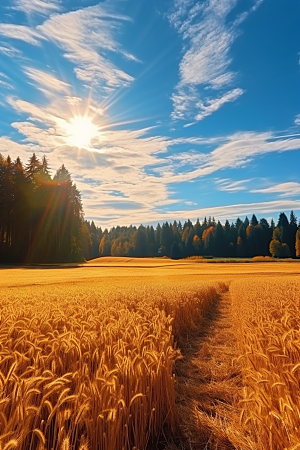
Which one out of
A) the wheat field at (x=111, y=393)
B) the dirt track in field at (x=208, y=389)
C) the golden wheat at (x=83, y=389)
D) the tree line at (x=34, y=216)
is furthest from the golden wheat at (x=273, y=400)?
the tree line at (x=34, y=216)

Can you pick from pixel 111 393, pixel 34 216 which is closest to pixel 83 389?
pixel 111 393

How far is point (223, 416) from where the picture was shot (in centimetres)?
337

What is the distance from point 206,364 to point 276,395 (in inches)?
114

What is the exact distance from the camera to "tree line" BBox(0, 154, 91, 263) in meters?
47.2

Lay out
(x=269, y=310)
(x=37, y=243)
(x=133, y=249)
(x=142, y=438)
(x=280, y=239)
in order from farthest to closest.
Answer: (x=133, y=249) → (x=280, y=239) → (x=37, y=243) → (x=269, y=310) → (x=142, y=438)

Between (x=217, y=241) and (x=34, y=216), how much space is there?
70094 mm

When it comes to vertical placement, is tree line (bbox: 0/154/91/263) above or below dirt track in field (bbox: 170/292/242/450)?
above

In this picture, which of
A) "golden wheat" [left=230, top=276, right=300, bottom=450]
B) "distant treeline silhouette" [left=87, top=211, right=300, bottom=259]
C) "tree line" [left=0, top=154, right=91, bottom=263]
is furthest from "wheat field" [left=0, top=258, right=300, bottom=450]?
"distant treeline silhouette" [left=87, top=211, right=300, bottom=259]

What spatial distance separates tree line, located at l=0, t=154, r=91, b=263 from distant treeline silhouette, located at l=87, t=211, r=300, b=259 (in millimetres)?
59548

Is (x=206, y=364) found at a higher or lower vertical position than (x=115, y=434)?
lower

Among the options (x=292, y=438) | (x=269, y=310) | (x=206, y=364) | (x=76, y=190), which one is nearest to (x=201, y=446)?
(x=292, y=438)

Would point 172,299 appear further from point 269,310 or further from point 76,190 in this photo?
point 76,190

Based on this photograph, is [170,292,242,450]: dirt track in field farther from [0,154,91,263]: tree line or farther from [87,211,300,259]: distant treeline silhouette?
[87,211,300,259]: distant treeline silhouette

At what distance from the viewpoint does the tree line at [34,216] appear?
1859 inches
